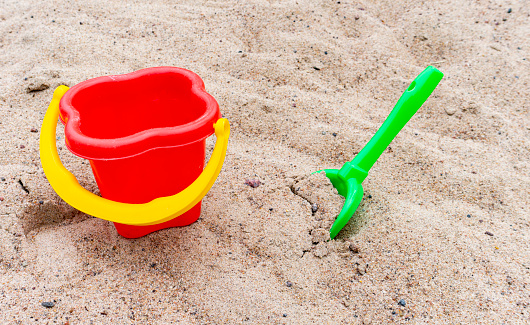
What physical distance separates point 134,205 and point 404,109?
77 cm

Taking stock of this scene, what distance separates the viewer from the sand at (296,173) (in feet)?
3.17

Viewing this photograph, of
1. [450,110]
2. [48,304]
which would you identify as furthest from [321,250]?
[450,110]

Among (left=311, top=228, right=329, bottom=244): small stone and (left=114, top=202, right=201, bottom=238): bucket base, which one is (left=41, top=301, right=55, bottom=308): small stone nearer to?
(left=114, top=202, right=201, bottom=238): bucket base

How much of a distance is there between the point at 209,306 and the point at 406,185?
730mm

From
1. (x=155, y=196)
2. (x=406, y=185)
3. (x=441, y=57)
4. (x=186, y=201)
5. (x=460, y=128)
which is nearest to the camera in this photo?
(x=186, y=201)

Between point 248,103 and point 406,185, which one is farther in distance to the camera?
point 248,103

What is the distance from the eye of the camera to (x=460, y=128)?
1.50 metres

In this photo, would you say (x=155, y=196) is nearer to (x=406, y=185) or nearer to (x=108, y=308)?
(x=108, y=308)

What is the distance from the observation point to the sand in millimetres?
966

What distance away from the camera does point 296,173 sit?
1285 millimetres

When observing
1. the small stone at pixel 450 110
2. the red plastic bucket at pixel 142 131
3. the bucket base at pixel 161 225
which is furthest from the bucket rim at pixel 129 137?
the small stone at pixel 450 110

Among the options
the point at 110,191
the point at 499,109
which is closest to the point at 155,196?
the point at 110,191

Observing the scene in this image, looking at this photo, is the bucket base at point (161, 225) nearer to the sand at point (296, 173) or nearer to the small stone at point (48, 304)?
the sand at point (296, 173)

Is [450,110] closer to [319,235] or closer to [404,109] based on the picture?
[404,109]
